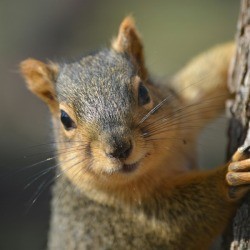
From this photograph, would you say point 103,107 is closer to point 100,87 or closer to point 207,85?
point 100,87

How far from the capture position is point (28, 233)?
22.1 ft

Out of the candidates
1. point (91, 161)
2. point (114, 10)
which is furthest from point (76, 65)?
point (114, 10)

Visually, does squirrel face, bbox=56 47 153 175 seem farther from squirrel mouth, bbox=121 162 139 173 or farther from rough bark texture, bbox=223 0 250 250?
rough bark texture, bbox=223 0 250 250

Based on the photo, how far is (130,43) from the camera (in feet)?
12.8

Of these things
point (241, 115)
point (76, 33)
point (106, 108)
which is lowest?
point (241, 115)

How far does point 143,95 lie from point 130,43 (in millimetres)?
551

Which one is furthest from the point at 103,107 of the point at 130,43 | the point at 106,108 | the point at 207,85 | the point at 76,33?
the point at 76,33

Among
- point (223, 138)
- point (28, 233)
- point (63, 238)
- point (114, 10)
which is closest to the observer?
point (63, 238)

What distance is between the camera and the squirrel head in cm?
318

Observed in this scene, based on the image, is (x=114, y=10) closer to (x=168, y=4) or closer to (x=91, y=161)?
(x=168, y=4)

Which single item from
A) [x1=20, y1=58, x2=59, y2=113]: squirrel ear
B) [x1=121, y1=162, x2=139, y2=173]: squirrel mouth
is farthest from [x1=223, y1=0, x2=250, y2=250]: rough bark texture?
[x1=20, y1=58, x2=59, y2=113]: squirrel ear

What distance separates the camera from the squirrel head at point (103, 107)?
318 centimetres

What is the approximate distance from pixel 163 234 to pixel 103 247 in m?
0.38

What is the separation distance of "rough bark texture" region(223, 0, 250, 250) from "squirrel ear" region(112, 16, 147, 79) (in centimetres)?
62
